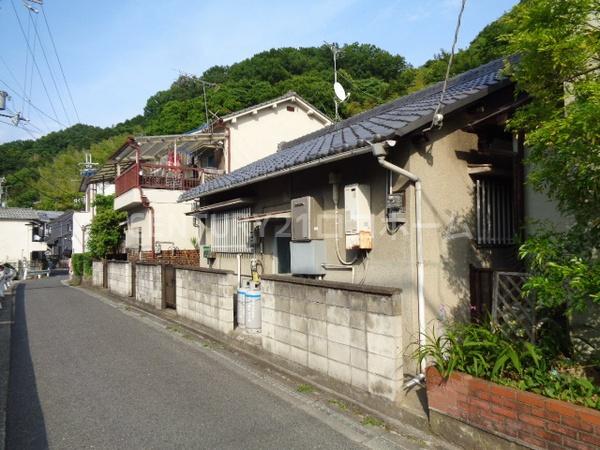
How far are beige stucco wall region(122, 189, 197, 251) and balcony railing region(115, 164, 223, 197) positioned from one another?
1.08 ft

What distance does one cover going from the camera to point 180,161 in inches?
897

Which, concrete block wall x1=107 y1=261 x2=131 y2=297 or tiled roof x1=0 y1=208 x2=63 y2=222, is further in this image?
tiled roof x1=0 y1=208 x2=63 y2=222

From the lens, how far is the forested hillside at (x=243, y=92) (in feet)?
98.6

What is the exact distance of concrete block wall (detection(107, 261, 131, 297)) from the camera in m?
16.5

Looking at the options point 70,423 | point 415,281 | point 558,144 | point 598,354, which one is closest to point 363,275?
point 415,281

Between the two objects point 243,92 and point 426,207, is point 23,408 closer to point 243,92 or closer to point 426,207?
point 426,207

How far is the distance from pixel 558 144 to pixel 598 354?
220cm

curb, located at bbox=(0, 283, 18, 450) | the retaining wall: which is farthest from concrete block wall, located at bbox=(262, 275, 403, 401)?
curb, located at bbox=(0, 283, 18, 450)

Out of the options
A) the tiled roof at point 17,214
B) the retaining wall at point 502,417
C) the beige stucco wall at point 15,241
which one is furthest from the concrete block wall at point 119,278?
the beige stucco wall at point 15,241

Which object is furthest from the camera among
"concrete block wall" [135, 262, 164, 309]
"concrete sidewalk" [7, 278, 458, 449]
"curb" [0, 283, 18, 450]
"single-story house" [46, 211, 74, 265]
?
"single-story house" [46, 211, 74, 265]

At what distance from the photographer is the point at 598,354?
4082mm

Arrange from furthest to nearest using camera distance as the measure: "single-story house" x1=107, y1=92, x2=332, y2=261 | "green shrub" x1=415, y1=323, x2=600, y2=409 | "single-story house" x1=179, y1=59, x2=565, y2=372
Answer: "single-story house" x1=107, y1=92, x2=332, y2=261 → "single-story house" x1=179, y1=59, x2=565, y2=372 → "green shrub" x1=415, y1=323, x2=600, y2=409

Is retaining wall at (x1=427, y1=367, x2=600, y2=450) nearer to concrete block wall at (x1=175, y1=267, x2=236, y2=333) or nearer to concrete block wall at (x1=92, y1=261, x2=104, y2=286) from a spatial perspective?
concrete block wall at (x1=175, y1=267, x2=236, y2=333)

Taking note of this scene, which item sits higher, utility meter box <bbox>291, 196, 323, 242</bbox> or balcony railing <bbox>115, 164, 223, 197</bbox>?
balcony railing <bbox>115, 164, 223, 197</bbox>
